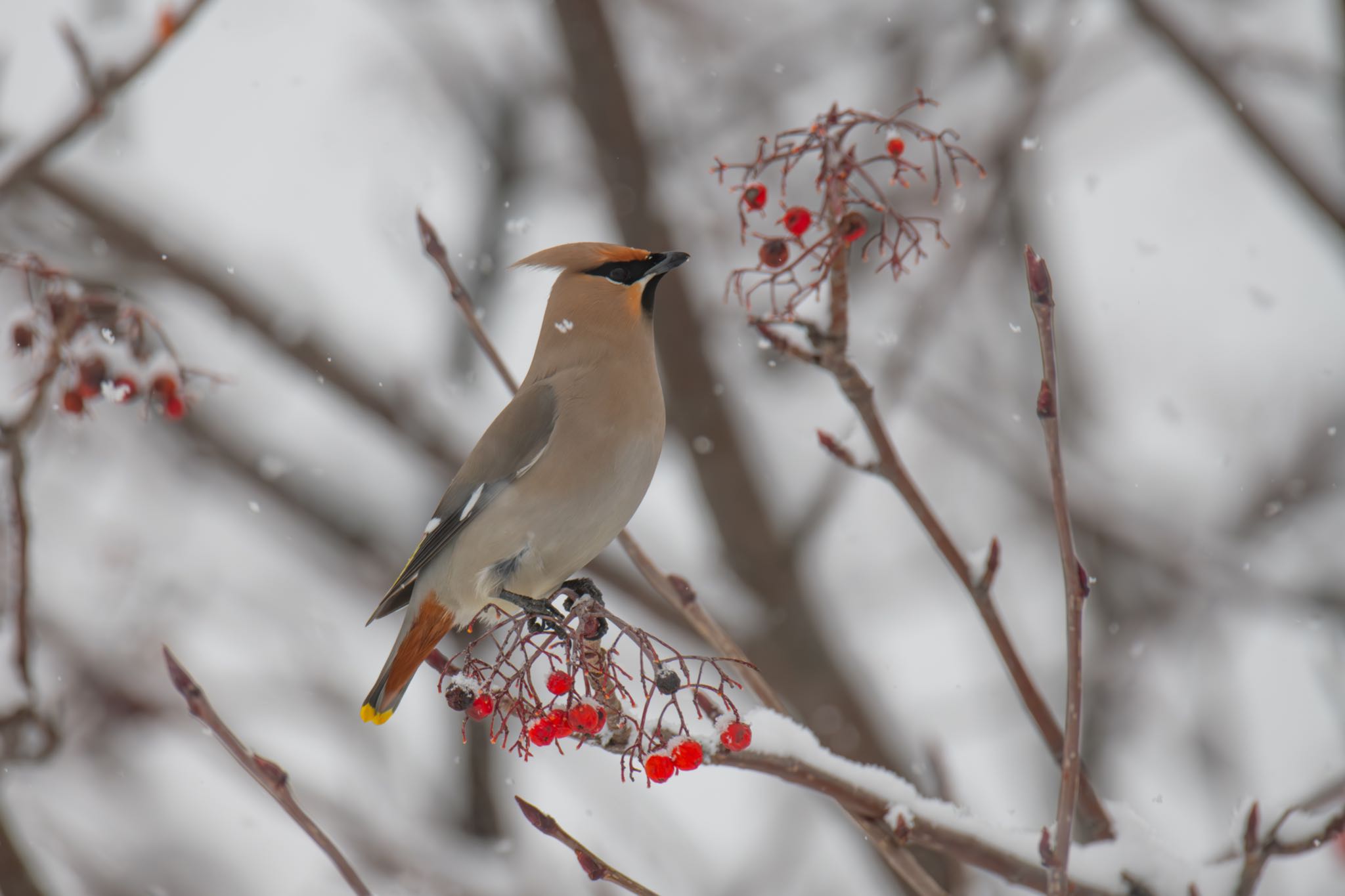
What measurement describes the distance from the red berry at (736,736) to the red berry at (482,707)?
A: 0.52m

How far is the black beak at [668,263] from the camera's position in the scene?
3121 millimetres

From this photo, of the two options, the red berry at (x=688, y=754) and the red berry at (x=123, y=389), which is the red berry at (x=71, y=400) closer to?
the red berry at (x=123, y=389)

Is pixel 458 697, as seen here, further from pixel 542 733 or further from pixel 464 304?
pixel 464 304

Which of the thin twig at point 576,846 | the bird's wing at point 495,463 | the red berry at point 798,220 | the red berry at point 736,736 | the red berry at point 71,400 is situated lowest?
the thin twig at point 576,846

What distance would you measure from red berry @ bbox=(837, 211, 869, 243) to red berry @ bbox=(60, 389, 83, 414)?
1.95 meters

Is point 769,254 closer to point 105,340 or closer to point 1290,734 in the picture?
point 105,340

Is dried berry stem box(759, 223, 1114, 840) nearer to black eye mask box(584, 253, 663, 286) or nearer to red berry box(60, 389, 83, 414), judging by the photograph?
black eye mask box(584, 253, 663, 286)

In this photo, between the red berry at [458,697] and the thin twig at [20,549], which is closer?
the red berry at [458,697]

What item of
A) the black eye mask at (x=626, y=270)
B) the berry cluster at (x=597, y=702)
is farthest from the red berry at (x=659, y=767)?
the black eye mask at (x=626, y=270)

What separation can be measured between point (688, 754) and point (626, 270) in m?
1.77

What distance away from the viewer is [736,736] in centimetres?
195

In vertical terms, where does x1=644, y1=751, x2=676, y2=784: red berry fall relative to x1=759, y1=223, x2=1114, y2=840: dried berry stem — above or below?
below

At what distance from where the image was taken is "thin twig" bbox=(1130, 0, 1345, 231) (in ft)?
12.0

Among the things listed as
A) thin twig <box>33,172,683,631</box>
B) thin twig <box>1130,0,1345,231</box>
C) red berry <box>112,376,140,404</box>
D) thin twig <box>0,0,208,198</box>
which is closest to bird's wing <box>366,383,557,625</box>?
red berry <box>112,376,140,404</box>
